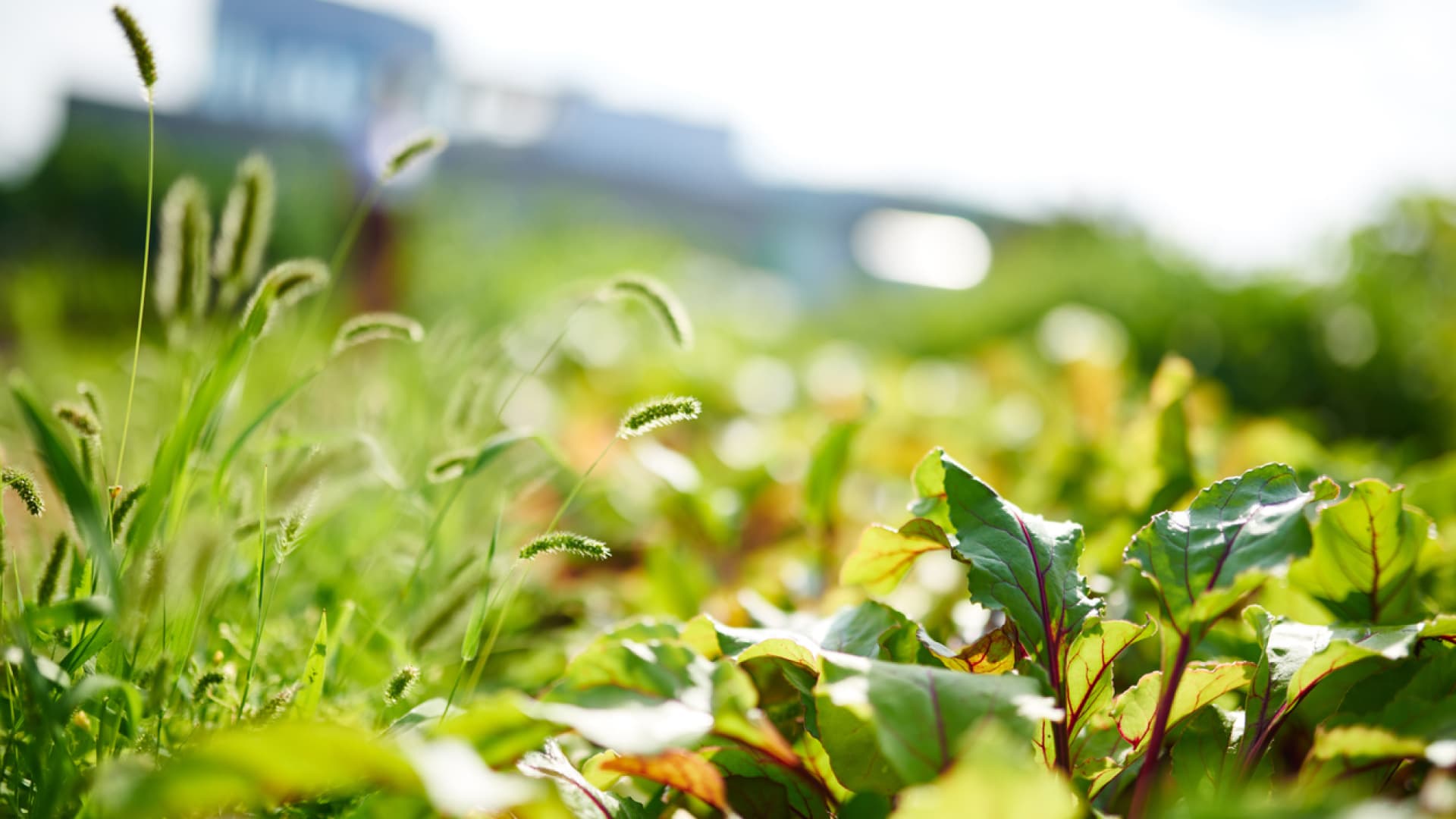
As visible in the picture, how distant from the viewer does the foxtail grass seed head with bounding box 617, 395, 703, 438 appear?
0.69m

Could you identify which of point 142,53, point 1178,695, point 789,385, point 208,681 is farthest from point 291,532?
point 789,385

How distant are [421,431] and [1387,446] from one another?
2.58 meters

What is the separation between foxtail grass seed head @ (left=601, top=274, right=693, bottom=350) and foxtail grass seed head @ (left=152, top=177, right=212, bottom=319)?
417 mm

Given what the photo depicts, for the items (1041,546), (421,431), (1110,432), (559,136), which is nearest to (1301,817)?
(1041,546)

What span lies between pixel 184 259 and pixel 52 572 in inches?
15.0

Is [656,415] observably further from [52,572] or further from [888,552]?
[52,572]

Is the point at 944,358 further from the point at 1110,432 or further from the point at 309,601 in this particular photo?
the point at 309,601

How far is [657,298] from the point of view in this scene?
87 cm

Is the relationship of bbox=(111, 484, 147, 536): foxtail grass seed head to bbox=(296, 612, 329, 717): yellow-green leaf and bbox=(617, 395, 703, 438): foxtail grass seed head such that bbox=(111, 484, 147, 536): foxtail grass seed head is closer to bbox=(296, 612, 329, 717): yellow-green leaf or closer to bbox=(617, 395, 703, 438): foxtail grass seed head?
bbox=(296, 612, 329, 717): yellow-green leaf

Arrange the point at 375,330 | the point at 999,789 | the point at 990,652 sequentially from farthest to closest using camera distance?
the point at 375,330
the point at 990,652
the point at 999,789

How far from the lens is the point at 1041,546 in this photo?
682 millimetres

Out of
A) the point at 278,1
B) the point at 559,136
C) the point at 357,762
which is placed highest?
the point at 357,762

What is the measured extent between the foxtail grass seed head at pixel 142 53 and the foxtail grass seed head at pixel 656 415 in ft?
1.64

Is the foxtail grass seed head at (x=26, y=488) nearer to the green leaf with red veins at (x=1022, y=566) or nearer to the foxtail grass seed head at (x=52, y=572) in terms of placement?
the foxtail grass seed head at (x=52, y=572)
